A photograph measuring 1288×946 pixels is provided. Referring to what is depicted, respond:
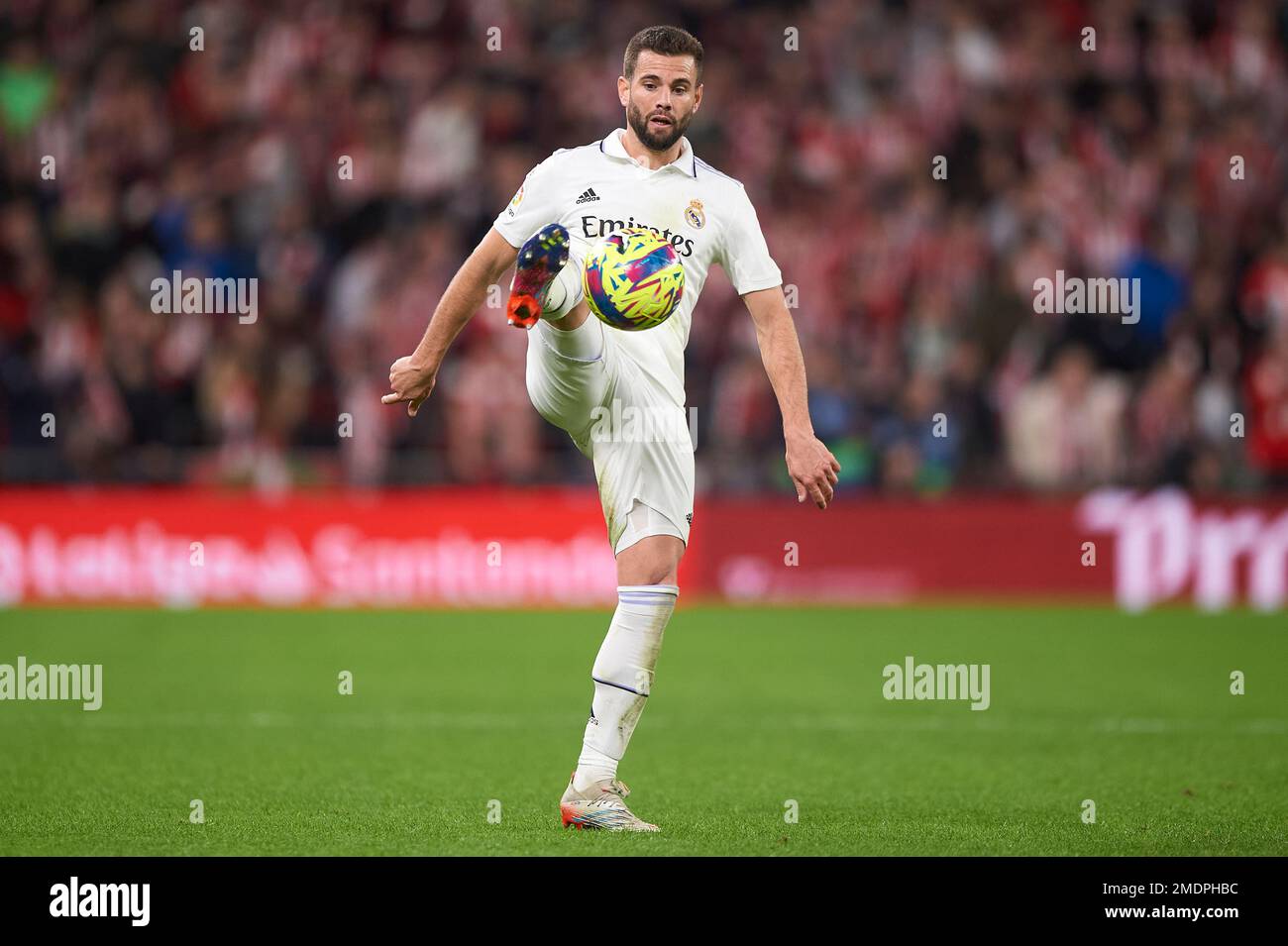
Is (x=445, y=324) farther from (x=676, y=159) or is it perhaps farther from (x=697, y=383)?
(x=697, y=383)

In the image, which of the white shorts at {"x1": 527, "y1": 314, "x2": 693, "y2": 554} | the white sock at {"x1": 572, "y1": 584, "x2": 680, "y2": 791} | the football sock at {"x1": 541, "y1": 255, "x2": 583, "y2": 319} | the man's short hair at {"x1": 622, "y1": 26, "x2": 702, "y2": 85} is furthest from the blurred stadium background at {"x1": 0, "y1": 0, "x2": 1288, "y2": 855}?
the man's short hair at {"x1": 622, "y1": 26, "x2": 702, "y2": 85}

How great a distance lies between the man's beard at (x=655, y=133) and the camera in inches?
266

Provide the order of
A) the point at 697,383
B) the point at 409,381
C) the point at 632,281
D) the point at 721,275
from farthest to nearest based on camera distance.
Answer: the point at 721,275 → the point at 697,383 → the point at 409,381 → the point at 632,281

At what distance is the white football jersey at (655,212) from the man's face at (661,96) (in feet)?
0.48

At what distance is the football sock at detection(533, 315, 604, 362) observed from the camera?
651 centimetres

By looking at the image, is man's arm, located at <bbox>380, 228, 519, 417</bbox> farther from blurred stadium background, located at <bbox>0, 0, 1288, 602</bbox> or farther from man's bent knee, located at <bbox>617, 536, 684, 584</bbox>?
blurred stadium background, located at <bbox>0, 0, 1288, 602</bbox>

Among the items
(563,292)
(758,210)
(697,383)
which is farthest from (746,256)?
(758,210)

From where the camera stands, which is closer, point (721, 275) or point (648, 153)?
point (648, 153)

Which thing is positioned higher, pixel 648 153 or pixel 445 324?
pixel 648 153

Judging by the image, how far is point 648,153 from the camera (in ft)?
Result: 22.6

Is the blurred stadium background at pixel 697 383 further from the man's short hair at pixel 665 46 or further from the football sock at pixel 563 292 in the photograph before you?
the man's short hair at pixel 665 46

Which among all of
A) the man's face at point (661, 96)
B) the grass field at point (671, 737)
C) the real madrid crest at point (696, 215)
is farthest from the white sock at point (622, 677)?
the man's face at point (661, 96)

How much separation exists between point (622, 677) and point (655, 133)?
2015 mm
